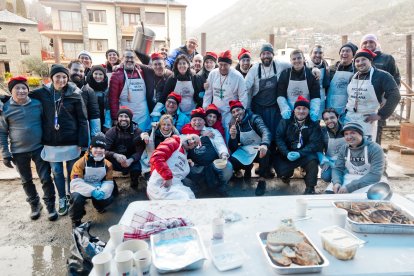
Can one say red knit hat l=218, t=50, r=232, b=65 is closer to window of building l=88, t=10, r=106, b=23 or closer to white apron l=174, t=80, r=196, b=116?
white apron l=174, t=80, r=196, b=116

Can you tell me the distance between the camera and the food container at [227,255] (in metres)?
1.70

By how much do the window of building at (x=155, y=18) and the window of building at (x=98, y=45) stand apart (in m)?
4.45

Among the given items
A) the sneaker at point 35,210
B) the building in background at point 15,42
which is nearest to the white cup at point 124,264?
the sneaker at point 35,210

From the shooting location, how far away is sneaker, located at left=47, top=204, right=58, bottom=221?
390 centimetres

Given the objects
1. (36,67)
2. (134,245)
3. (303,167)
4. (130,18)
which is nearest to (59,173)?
(134,245)

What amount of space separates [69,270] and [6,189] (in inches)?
131

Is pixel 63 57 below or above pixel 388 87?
above

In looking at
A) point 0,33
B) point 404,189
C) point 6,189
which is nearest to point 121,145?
point 6,189

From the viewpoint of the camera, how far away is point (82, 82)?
4.65 metres

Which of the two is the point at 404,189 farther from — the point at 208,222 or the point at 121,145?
the point at 121,145

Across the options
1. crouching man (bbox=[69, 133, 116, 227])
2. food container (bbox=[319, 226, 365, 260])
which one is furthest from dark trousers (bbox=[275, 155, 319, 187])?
crouching man (bbox=[69, 133, 116, 227])

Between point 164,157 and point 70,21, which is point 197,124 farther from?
point 70,21

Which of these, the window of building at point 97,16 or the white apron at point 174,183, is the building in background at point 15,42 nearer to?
the window of building at point 97,16

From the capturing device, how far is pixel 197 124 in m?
4.33
